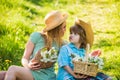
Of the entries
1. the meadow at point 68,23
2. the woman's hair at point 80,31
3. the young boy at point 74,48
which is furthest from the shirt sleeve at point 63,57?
the meadow at point 68,23

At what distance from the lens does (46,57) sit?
568 cm

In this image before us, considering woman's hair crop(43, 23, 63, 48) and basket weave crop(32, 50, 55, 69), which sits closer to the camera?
basket weave crop(32, 50, 55, 69)

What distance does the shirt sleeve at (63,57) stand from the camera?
5805 millimetres

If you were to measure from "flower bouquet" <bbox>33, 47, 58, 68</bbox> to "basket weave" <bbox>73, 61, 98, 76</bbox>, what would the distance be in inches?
13.9

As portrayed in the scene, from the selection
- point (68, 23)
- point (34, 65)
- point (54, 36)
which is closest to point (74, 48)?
point (54, 36)

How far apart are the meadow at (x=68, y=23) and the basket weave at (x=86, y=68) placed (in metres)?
1.49

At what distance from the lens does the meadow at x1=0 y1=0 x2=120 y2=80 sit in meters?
8.27

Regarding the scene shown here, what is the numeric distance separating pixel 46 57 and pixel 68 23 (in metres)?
5.33

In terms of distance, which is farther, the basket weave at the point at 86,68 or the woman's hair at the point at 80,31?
the woman's hair at the point at 80,31

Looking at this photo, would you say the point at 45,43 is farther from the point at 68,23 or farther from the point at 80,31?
the point at 68,23

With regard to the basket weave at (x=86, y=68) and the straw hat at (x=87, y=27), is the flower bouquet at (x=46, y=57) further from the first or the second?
the straw hat at (x=87, y=27)

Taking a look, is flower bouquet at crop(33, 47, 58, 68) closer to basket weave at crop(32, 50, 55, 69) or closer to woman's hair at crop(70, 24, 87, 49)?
basket weave at crop(32, 50, 55, 69)

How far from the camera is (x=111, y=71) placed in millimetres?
7758

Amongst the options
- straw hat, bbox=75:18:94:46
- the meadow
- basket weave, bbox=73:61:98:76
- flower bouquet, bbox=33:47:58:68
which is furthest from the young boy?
the meadow
